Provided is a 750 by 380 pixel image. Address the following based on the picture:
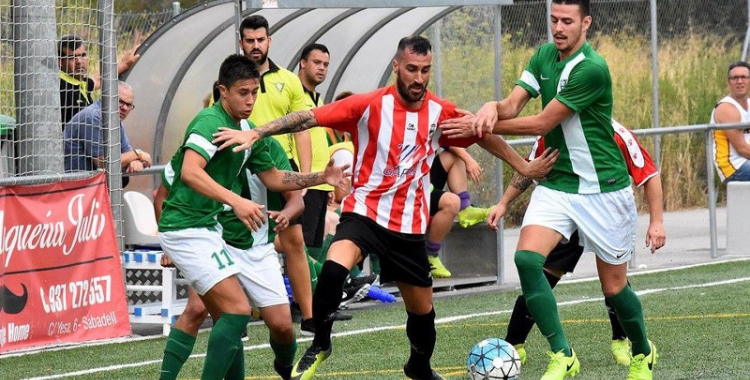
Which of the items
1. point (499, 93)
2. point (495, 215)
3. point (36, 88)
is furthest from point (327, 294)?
point (499, 93)

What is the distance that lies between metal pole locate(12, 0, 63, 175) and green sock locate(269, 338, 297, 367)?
3.59m

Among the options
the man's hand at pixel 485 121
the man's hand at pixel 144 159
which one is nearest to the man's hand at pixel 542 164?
the man's hand at pixel 485 121

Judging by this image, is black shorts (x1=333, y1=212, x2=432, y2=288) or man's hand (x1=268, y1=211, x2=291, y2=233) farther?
black shorts (x1=333, y1=212, x2=432, y2=288)

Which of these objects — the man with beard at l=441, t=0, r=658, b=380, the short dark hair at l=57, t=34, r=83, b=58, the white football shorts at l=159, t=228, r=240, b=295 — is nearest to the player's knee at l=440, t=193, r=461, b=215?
Answer: the short dark hair at l=57, t=34, r=83, b=58

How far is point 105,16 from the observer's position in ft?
37.6

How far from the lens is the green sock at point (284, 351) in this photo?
8188 millimetres

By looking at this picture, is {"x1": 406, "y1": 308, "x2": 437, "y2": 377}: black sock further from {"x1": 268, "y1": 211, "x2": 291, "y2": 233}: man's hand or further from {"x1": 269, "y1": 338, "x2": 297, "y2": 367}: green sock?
{"x1": 268, "y1": 211, "x2": 291, "y2": 233}: man's hand

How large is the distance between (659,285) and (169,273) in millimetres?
4677

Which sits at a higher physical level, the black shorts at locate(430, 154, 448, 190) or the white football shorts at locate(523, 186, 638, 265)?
the black shorts at locate(430, 154, 448, 190)

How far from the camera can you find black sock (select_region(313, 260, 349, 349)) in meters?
7.97

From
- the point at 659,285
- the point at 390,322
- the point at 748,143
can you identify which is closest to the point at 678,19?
the point at 748,143

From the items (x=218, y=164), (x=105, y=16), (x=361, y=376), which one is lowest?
(x=361, y=376)

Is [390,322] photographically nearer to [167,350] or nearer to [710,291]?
[710,291]

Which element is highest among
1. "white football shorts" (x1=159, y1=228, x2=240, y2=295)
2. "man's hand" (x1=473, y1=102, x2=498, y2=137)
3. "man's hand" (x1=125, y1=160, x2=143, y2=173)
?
"man's hand" (x1=473, y1=102, x2=498, y2=137)
